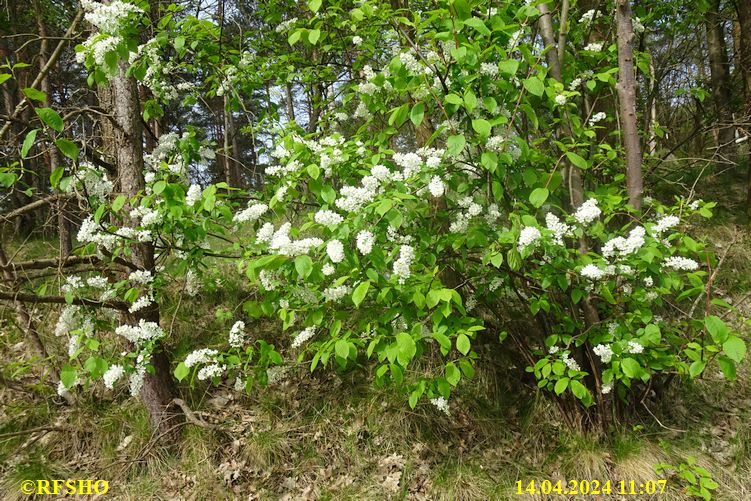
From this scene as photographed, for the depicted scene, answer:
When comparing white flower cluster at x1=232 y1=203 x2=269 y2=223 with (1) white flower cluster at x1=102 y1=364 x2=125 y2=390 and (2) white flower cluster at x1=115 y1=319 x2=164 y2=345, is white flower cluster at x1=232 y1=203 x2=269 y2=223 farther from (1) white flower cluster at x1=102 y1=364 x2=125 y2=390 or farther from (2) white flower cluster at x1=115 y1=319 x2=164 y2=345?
(1) white flower cluster at x1=102 y1=364 x2=125 y2=390

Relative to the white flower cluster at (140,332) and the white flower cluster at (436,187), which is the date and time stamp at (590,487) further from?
the white flower cluster at (140,332)

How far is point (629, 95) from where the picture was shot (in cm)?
255

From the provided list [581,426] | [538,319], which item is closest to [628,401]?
[581,426]

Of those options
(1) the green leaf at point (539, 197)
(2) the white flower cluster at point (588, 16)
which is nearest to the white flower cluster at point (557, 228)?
(1) the green leaf at point (539, 197)

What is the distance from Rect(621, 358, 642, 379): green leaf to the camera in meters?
2.13

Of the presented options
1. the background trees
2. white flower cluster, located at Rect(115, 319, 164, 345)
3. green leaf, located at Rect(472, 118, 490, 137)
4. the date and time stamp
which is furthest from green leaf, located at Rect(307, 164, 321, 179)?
the date and time stamp

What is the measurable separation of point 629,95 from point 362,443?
3.09m

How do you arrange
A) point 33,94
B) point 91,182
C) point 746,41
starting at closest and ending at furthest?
1. point 33,94
2. point 91,182
3. point 746,41

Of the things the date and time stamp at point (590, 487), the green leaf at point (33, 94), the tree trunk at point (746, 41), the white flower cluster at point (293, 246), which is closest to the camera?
the green leaf at point (33, 94)

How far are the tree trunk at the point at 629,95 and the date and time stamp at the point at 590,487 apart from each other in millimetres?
1774

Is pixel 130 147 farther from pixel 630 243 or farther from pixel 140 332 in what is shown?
pixel 630 243

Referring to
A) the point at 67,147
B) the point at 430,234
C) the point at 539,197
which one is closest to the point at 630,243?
the point at 539,197

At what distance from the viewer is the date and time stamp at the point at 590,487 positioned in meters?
2.62

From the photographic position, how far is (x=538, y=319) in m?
3.06
